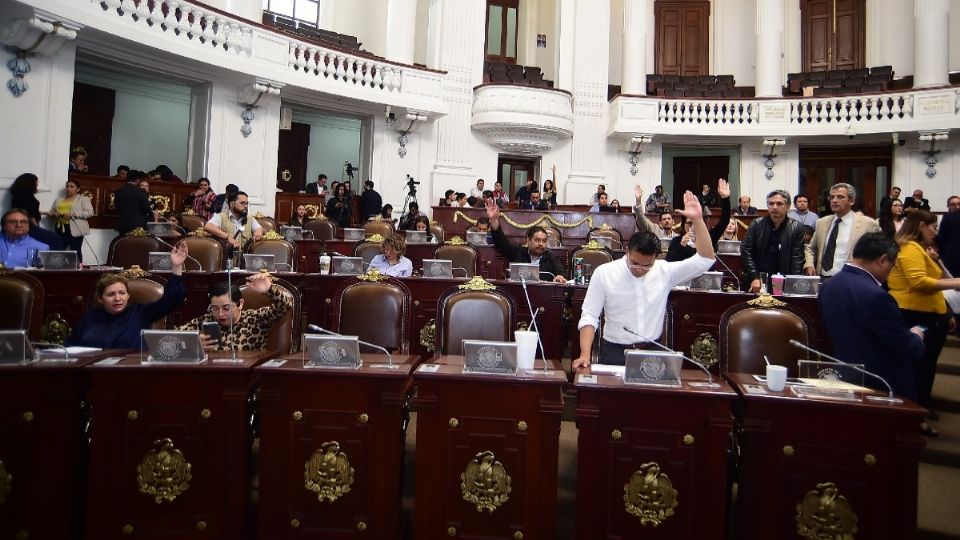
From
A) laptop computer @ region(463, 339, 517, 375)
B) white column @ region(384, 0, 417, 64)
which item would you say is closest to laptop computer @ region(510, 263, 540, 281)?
laptop computer @ region(463, 339, 517, 375)

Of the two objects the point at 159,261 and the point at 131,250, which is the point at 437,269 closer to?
the point at 159,261

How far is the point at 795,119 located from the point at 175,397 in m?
12.9

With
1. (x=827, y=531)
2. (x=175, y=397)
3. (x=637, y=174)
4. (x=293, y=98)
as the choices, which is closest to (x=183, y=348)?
(x=175, y=397)

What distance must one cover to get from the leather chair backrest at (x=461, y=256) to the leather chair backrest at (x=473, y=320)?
2.38 m

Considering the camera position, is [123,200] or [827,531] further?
[123,200]

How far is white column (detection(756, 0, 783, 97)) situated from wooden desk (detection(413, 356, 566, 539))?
12735 millimetres

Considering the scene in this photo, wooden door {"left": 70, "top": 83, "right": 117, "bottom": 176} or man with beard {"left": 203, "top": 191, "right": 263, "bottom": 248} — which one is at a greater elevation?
wooden door {"left": 70, "top": 83, "right": 117, "bottom": 176}

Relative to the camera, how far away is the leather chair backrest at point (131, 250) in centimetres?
513

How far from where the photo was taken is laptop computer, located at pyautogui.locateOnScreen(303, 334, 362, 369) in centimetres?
252

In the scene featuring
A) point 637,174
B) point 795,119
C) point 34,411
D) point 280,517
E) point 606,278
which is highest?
point 795,119

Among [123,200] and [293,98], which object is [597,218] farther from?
[123,200]

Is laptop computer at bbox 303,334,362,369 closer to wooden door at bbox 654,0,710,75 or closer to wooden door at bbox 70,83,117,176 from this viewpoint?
wooden door at bbox 70,83,117,176

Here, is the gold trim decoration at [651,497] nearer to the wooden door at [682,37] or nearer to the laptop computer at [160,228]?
the laptop computer at [160,228]

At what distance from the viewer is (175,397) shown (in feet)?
7.94
